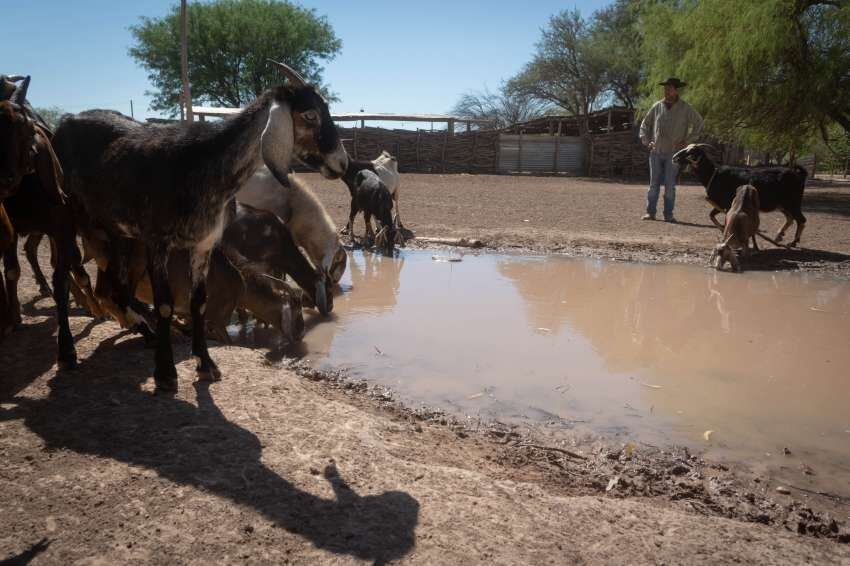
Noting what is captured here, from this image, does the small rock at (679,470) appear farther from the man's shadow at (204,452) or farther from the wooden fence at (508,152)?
the wooden fence at (508,152)

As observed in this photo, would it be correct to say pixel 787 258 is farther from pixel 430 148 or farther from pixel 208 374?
pixel 430 148

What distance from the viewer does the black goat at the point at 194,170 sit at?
3.66 m

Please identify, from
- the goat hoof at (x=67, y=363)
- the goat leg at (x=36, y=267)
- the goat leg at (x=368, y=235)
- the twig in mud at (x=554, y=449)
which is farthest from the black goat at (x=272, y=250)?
the goat leg at (x=368, y=235)

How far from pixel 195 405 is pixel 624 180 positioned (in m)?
26.9

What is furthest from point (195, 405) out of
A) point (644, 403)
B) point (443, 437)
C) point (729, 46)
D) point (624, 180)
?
point (624, 180)

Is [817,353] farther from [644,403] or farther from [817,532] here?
[817,532]

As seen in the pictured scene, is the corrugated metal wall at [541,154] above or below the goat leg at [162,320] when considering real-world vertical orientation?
above

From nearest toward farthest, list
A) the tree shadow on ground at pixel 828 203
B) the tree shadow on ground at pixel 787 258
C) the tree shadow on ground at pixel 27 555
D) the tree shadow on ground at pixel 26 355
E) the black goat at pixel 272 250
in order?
1. the tree shadow on ground at pixel 27 555
2. the tree shadow on ground at pixel 26 355
3. the black goat at pixel 272 250
4. the tree shadow on ground at pixel 787 258
5. the tree shadow on ground at pixel 828 203

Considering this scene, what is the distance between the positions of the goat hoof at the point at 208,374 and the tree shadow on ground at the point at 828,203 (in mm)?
15654

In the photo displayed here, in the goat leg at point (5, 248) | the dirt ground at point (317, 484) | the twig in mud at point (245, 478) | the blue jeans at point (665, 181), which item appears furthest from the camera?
the blue jeans at point (665, 181)

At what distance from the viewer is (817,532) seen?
2.95 m

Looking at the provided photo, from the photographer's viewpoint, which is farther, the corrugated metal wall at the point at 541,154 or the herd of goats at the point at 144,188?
the corrugated metal wall at the point at 541,154

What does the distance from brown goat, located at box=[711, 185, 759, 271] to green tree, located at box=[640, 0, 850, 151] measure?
27.6ft

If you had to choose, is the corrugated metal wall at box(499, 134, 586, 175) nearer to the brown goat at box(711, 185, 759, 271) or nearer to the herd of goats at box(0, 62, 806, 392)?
the brown goat at box(711, 185, 759, 271)
